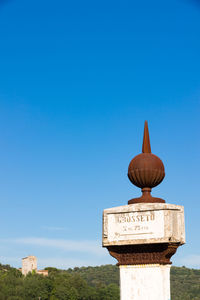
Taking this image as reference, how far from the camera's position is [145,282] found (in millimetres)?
10000

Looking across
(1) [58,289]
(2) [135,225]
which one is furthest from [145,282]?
(1) [58,289]

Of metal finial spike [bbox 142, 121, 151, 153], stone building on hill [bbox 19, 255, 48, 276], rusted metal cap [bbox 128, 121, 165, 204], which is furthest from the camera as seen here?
stone building on hill [bbox 19, 255, 48, 276]

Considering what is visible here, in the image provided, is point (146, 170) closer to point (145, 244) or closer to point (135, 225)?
point (135, 225)

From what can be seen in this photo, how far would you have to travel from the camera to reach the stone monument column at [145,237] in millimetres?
9898

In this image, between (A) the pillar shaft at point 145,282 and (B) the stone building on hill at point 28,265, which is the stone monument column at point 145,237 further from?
(B) the stone building on hill at point 28,265

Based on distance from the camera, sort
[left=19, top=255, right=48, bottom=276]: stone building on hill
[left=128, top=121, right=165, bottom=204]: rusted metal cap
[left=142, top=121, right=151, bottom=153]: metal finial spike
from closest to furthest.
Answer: [left=128, top=121, right=165, bottom=204]: rusted metal cap < [left=142, top=121, right=151, bottom=153]: metal finial spike < [left=19, top=255, right=48, bottom=276]: stone building on hill

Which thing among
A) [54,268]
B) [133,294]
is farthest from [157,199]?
[54,268]

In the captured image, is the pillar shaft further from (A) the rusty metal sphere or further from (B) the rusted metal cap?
(A) the rusty metal sphere

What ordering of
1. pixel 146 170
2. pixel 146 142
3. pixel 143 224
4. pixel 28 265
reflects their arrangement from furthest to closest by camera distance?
pixel 28 265 → pixel 146 142 → pixel 146 170 → pixel 143 224

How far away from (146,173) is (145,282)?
202 cm

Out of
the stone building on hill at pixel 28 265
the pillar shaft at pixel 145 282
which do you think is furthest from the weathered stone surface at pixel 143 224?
the stone building on hill at pixel 28 265

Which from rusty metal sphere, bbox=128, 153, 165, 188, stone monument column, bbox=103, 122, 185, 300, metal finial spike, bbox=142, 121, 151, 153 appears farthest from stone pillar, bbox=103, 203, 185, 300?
metal finial spike, bbox=142, 121, 151, 153

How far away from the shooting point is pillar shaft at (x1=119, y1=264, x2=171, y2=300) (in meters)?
9.90

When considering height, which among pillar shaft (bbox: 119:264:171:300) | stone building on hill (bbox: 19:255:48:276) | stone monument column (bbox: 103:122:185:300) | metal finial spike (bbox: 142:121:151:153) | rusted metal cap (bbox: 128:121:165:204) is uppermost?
stone building on hill (bbox: 19:255:48:276)
